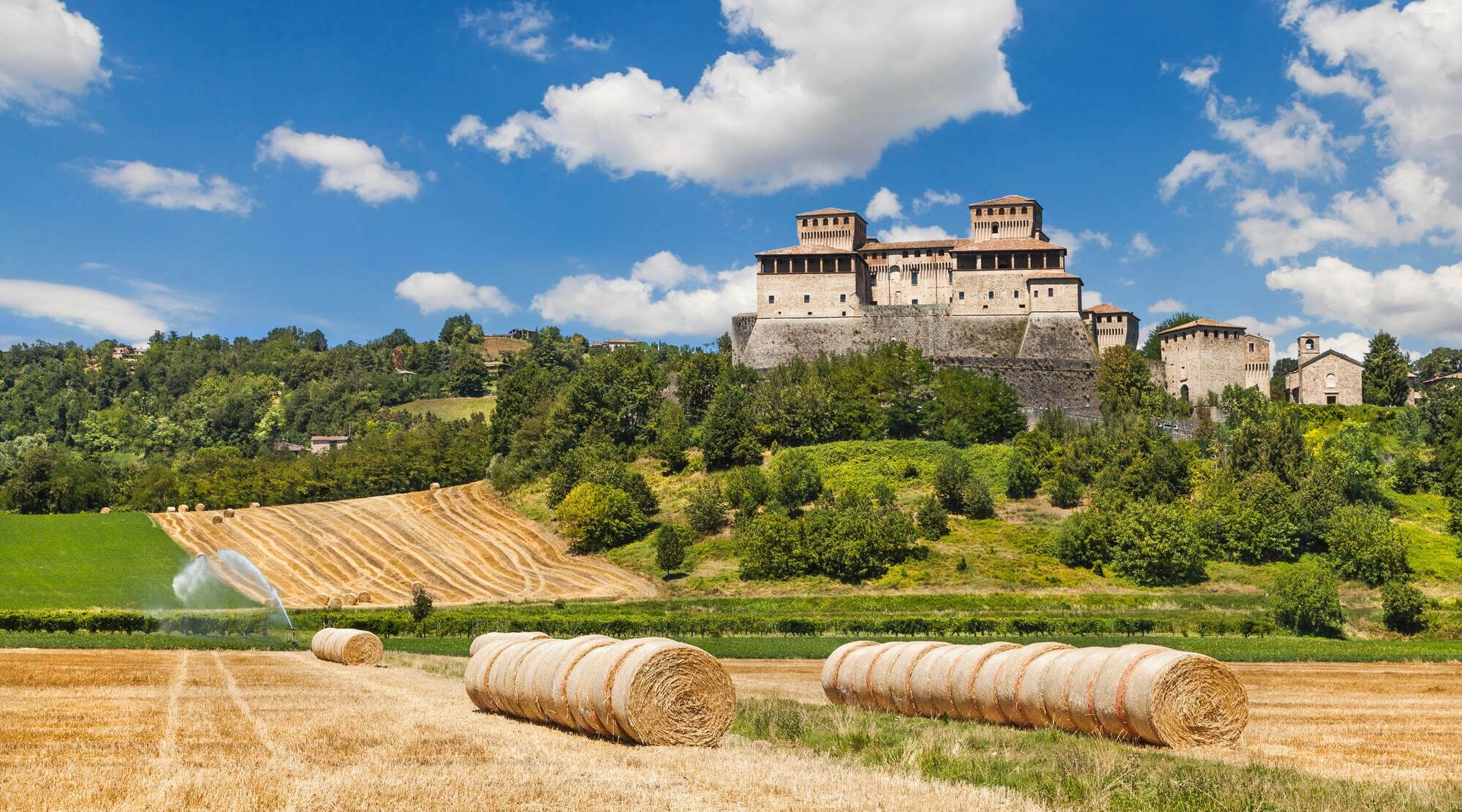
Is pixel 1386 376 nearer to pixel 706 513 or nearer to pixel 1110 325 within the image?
pixel 1110 325

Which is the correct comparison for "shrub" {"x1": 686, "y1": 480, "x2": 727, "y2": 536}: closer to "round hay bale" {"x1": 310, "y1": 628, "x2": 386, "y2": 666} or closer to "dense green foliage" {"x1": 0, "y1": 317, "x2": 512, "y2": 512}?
"dense green foliage" {"x1": 0, "y1": 317, "x2": 512, "y2": 512}

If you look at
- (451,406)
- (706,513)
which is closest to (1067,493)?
(706,513)

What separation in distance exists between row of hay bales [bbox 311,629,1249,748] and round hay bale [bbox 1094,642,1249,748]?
0.05 ft

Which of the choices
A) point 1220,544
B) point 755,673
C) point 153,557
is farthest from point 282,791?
point 153,557

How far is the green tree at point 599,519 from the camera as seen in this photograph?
70.2 meters

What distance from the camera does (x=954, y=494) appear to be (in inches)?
2712

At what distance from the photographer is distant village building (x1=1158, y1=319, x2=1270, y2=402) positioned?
306 feet

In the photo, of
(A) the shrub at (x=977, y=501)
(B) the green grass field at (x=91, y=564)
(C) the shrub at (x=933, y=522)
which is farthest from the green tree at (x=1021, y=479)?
(B) the green grass field at (x=91, y=564)

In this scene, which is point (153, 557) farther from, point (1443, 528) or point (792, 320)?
point (1443, 528)

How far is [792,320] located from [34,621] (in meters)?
66.1

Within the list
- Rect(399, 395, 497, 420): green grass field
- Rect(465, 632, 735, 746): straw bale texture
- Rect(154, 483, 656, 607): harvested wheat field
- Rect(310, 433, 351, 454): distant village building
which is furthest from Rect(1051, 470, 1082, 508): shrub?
Rect(310, 433, 351, 454): distant village building

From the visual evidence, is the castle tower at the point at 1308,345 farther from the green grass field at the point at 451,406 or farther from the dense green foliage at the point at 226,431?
the green grass field at the point at 451,406

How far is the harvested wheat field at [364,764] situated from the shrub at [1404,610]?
122 feet

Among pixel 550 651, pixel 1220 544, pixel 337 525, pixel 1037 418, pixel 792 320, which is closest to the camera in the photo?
pixel 550 651
